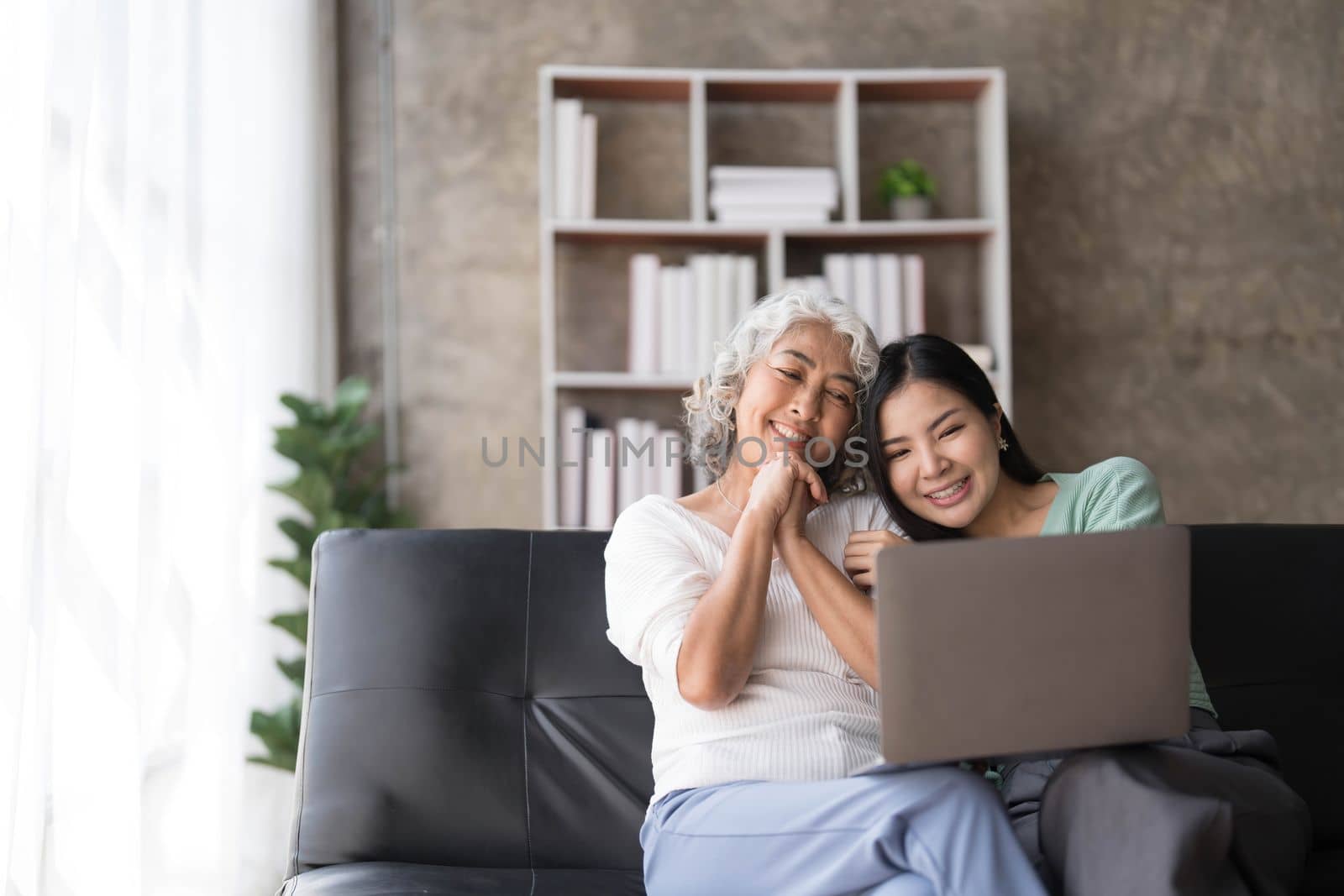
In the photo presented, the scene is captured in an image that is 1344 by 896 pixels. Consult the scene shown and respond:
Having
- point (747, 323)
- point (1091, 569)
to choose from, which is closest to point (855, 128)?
point (747, 323)

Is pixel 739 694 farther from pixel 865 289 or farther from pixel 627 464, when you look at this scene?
pixel 865 289

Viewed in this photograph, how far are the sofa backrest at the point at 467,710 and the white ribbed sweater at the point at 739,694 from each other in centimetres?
15

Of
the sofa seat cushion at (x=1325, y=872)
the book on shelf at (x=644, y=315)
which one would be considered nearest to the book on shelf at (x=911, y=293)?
the book on shelf at (x=644, y=315)

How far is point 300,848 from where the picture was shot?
1.62 meters

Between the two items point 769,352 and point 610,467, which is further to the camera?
point 610,467

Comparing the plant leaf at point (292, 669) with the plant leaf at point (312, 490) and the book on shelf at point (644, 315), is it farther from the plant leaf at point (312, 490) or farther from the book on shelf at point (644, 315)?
the book on shelf at point (644, 315)

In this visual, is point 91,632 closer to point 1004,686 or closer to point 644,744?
point 644,744

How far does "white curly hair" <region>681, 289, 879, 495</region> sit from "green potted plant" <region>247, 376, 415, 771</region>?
3.66 feet

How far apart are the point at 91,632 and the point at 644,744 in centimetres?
90

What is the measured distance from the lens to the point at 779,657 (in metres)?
1.53

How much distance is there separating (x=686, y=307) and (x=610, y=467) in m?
0.46

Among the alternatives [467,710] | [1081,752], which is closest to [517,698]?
[467,710]

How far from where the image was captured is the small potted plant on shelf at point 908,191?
303cm

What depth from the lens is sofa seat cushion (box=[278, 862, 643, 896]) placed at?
1.46 meters
